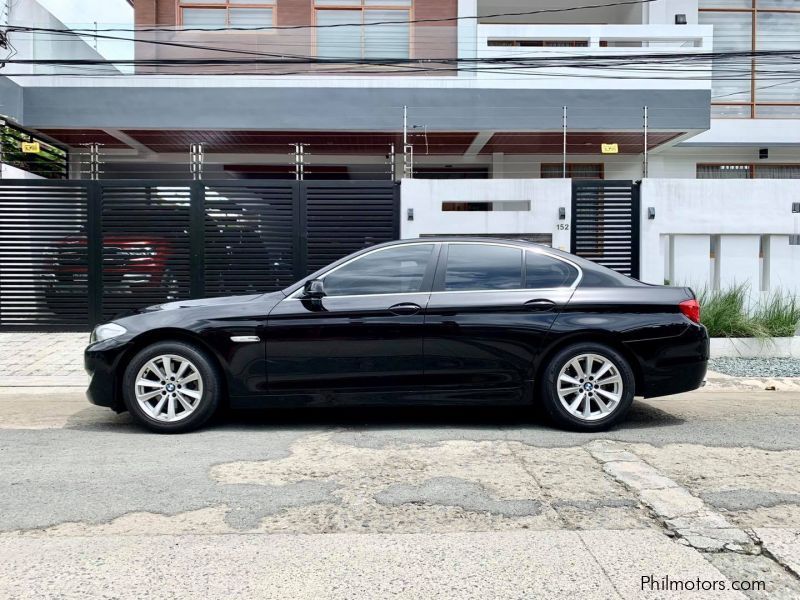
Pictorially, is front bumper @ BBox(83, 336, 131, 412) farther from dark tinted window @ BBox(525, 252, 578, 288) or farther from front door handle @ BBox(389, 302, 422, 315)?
dark tinted window @ BBox(525, 252, 578, 288)

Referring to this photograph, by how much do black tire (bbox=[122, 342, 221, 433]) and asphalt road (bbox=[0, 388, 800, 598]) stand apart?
14 centimetres

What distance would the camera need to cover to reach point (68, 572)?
3.42 m

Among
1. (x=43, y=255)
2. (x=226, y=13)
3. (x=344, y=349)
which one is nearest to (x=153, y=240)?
(x=43, y=255)

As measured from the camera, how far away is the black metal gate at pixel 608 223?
12.5m

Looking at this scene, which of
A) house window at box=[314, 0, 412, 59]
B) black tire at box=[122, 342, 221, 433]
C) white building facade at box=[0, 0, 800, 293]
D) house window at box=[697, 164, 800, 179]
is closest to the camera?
black tire at box=[122, 342, 221, 433]

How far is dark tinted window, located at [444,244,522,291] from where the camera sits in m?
6.25

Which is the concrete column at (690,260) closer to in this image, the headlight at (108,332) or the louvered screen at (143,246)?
the louvered screen at (143,246)

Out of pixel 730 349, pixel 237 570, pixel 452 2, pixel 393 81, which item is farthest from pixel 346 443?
pixel 452 2

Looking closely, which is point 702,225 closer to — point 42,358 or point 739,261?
point 739,261

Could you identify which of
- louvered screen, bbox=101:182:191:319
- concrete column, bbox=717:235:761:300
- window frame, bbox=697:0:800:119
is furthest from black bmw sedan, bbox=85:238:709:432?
window frame, bbox=697:0:800:119

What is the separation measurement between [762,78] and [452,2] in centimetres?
852

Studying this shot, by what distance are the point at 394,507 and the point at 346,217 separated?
28.7 feet

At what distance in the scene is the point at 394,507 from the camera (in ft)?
14.0

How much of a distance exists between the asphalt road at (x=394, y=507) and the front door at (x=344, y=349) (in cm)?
39
